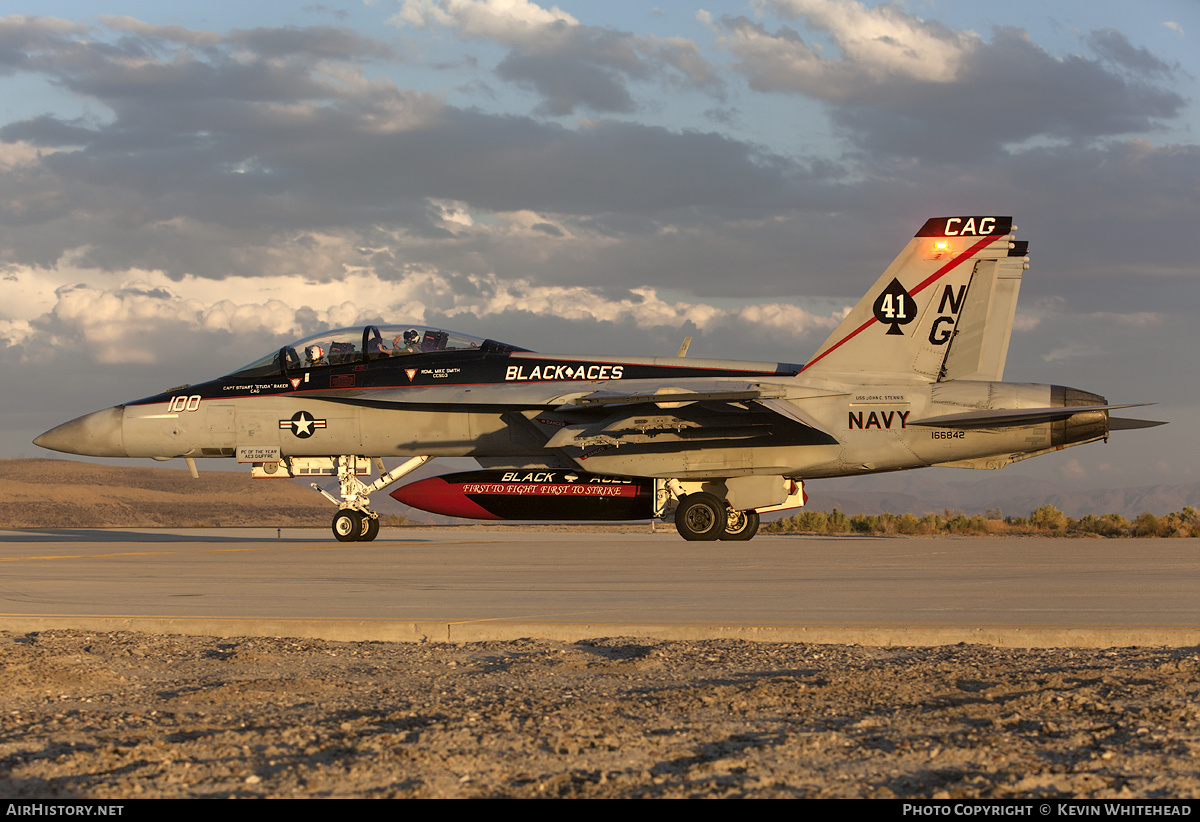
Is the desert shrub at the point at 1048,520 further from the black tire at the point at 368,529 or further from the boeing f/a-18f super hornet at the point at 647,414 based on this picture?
the black tire at the point at 368,529

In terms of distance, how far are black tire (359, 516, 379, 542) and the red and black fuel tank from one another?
3.52 ft

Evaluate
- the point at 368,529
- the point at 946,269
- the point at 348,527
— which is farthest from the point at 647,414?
the point at 348,527

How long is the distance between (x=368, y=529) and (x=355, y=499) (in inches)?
24.6

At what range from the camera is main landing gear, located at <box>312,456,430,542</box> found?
1942cm

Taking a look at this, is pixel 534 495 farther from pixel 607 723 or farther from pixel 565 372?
pixel 607 723

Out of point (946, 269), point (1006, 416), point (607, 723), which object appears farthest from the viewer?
point (946, 269)

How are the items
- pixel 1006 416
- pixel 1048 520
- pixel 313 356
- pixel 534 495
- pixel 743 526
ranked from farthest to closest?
pixel 1048 520 < pixel 313 356 < pixel 743 526 < pixel 534 495 < pixel 1006 416

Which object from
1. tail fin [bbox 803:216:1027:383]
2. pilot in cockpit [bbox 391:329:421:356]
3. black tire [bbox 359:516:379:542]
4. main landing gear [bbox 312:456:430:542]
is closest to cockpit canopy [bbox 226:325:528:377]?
pilot in cockpit [bbox 391:329:421:356]

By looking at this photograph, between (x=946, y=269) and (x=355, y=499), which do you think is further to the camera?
(x=355, y=499)

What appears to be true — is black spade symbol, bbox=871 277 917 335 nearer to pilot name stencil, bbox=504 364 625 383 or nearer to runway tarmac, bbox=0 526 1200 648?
runway tarmac, bbox=0 526 1200 648

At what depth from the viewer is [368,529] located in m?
19.7

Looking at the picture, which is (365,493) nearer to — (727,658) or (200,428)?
(200,428)

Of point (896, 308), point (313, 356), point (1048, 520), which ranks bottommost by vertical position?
point (1048, 520)

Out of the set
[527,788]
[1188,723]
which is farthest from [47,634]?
[1188,723]
